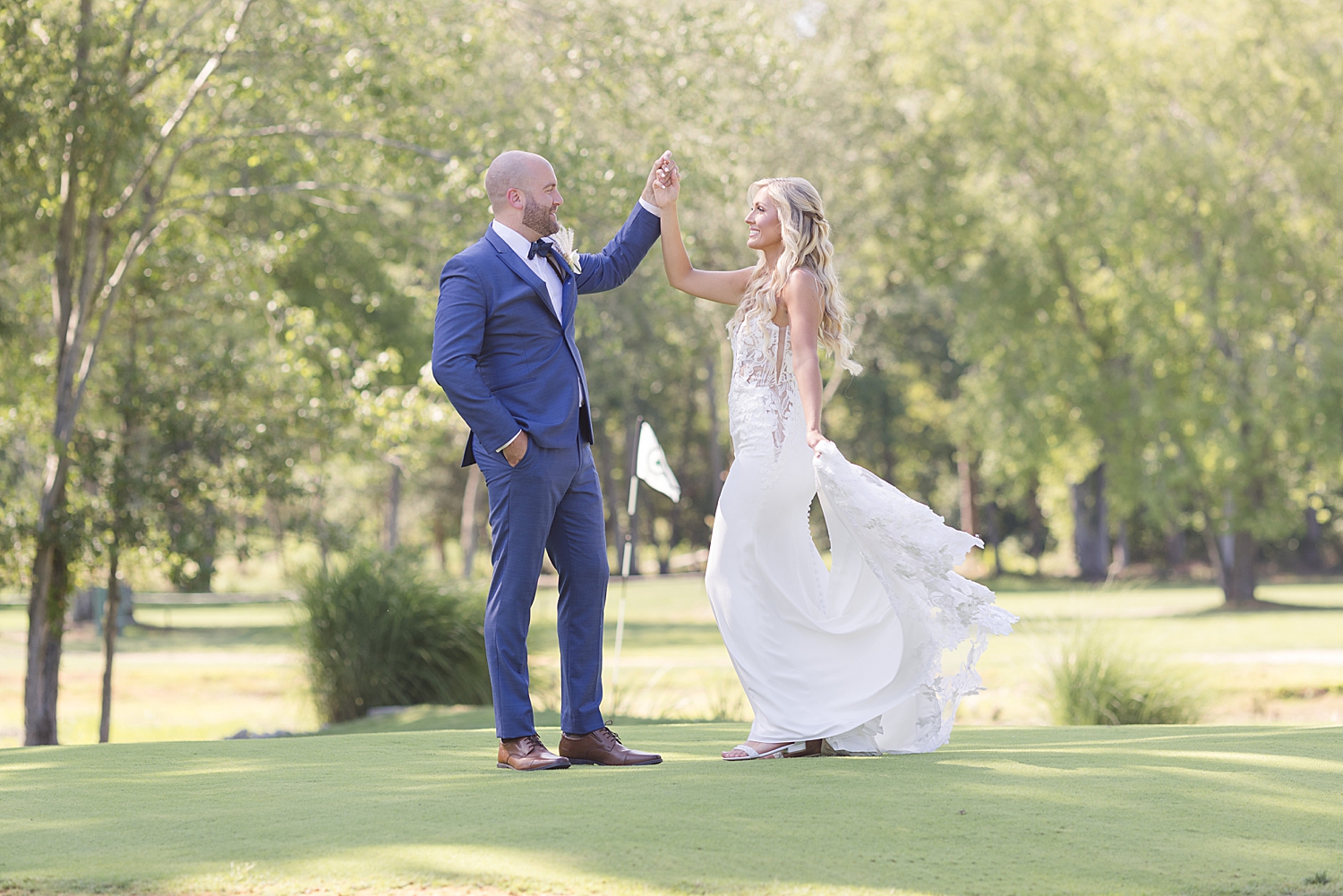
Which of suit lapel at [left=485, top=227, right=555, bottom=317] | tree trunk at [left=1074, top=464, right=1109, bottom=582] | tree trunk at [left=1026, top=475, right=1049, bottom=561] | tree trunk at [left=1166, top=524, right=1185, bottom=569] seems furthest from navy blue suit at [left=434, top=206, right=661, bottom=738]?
tree trunk at [left=1026, top=475, right=1049, bottom=561]

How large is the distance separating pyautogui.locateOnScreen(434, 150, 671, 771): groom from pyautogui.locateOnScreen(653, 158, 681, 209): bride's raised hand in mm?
517

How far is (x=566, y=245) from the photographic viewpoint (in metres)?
5.14

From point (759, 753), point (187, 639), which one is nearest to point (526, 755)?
point (759, 753)

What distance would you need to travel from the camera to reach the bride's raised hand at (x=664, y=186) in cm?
544

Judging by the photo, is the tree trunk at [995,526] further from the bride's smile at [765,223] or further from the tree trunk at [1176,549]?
the bride's smile at [765,223]

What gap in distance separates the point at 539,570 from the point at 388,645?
287 inches

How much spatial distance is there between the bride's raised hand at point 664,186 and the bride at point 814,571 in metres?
0.02

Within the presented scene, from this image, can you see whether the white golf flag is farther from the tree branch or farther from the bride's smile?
the tree branch

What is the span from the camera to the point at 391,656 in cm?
1170

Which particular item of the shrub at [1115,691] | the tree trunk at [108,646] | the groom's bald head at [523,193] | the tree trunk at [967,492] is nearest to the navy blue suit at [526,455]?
the groom's bald head at [523,193]

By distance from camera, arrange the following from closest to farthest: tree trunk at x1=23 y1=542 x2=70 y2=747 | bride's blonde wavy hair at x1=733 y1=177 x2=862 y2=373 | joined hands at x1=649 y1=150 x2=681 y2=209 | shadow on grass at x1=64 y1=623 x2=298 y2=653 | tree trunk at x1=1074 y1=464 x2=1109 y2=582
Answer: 1. bride's blonde wavy hair at x1=733 y1=177 x2=862 y2=373
2. joined hands at x1=649 y1=150 x2=681 y2=209
3. tree trunk at x1=23 y1=542 x2=70 y2=747
4. shadow on grass at x1=64 y1=623 x2=298 y2=653
5. tree trunk at x1=1074 y1=464 x2=1109 y2=582

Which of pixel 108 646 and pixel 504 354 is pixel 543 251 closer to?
pixel 504 354

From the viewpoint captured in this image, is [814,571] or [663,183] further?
[663,183]

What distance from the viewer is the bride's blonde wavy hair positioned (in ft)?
17.4
